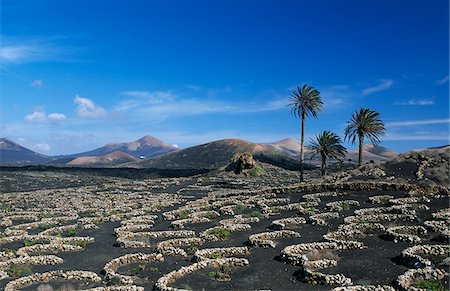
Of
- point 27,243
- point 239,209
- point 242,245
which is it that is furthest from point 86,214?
point 242,245

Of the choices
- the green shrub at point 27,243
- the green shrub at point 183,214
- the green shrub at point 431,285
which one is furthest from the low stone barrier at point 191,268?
the green shrub at point 183,214

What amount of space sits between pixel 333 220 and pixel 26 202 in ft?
133

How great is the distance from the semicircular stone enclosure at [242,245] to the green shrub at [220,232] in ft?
0.25

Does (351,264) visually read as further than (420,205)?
No

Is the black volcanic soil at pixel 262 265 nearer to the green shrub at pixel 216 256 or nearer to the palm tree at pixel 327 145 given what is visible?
the green shrub at pixel 216 256

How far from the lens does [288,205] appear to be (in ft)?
135

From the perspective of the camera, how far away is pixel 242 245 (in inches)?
1064

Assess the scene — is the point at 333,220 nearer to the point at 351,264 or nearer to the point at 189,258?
the point at 351,264

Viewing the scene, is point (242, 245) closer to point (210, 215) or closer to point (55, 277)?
point (55, 277)

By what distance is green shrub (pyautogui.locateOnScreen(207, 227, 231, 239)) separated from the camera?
2927 cm

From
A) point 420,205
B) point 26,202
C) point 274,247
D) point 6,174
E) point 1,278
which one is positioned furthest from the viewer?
point 6,174

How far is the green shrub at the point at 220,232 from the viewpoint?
2927 centimetres

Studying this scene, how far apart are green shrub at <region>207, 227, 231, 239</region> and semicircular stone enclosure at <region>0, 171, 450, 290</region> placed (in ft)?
0.25

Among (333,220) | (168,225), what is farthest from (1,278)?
(333,220)
